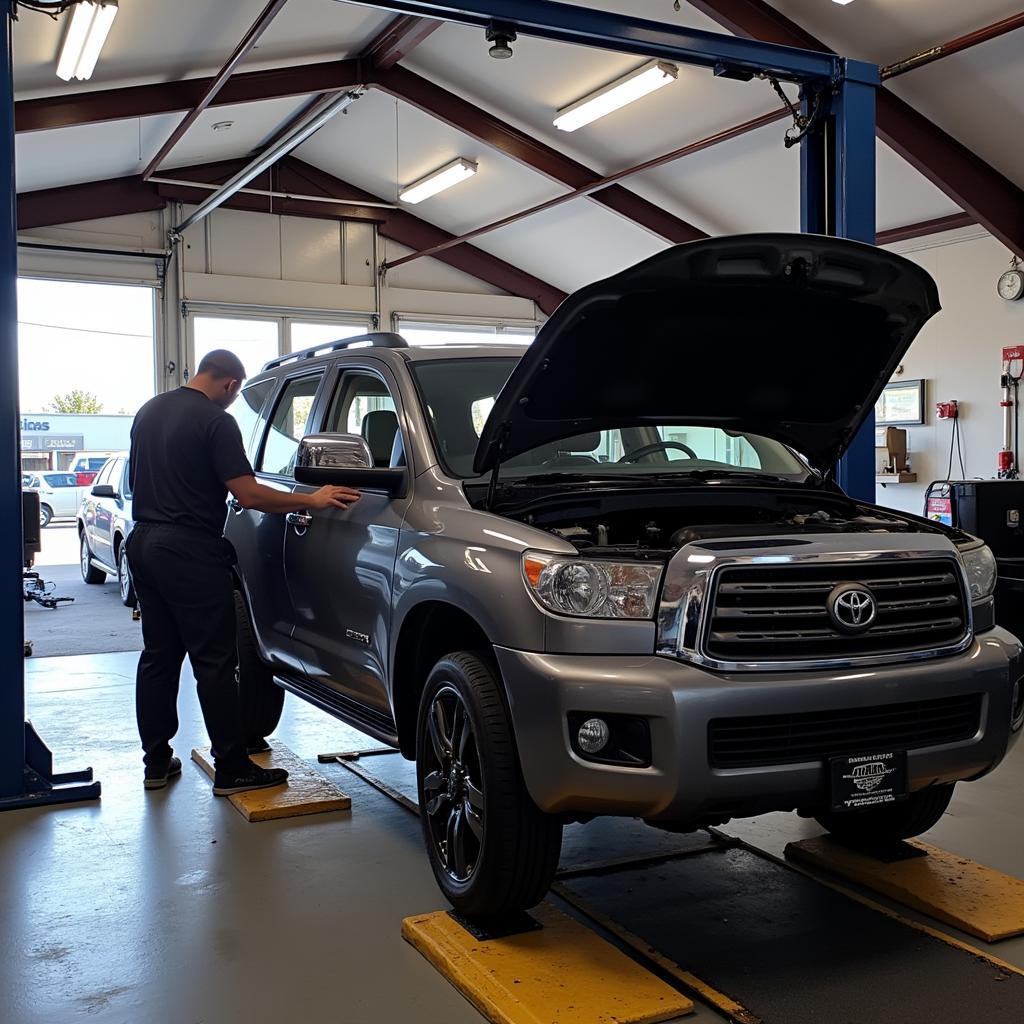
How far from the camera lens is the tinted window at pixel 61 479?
744 inches

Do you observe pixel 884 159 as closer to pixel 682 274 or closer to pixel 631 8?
pixel 631 8

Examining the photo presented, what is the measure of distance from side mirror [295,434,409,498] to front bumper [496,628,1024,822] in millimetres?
896

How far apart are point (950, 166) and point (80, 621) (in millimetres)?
9184

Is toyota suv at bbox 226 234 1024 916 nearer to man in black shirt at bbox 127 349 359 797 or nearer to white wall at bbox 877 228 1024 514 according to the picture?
man in black shirt at bbox 127 349 359 797

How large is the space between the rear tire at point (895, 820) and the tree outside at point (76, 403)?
1400cm

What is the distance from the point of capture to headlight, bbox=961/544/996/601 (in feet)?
9.85

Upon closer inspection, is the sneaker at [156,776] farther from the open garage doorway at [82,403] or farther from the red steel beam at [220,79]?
the red steel beam at [220,79]

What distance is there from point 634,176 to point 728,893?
37.9ft

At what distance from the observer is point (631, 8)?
9.90 meters

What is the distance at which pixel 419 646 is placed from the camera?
3.29 metres

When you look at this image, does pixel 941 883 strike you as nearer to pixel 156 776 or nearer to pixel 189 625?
pixel 189 625

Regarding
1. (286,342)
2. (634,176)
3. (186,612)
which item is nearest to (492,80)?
(634,176)

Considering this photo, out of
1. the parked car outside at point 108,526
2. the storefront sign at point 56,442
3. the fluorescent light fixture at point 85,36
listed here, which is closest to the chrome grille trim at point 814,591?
the fluorescent light fixture at point 85,36

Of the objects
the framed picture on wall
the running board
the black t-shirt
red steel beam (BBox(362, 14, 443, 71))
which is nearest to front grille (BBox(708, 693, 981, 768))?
the running board
